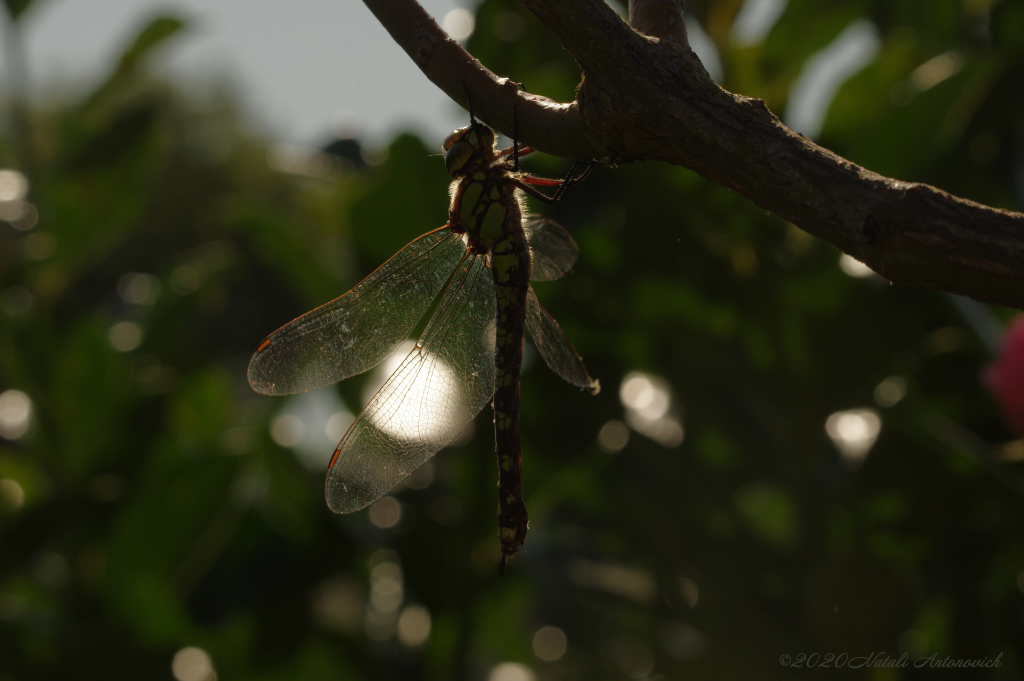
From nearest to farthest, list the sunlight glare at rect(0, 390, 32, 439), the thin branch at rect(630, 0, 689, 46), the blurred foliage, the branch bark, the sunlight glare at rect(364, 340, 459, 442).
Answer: the branch bark < the thin branch at rect(630, 0, 689, 46) < the sunlight glare at rect(364, 340, 459, 442) < the blurred foliage < the sunlight glare at rect(0, 390, 32, 439)

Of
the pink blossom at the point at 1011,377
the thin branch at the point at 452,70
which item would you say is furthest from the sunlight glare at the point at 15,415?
the pink blossom at the point at 1011,377

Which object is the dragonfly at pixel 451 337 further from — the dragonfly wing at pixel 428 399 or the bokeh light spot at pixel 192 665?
the bokeh light spot at pixel 192 665

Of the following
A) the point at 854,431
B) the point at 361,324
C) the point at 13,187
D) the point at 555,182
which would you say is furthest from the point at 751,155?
the point at 13,187

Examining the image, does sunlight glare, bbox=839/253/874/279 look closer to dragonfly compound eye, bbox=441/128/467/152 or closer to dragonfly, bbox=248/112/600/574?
dragonfly, bbox=248/112/600/574

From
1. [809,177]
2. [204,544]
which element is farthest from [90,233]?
[809,177]

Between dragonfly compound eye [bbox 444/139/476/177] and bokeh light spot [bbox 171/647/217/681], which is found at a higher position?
dragonfly compound eye [bbox 444/139/476/177]

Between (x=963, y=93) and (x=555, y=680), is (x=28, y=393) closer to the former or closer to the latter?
(x=555, y=680)

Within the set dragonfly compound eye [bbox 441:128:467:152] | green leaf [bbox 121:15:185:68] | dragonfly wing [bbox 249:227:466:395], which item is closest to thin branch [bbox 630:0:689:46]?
dragonfly compound eye [bbox 441:128:467:152]
